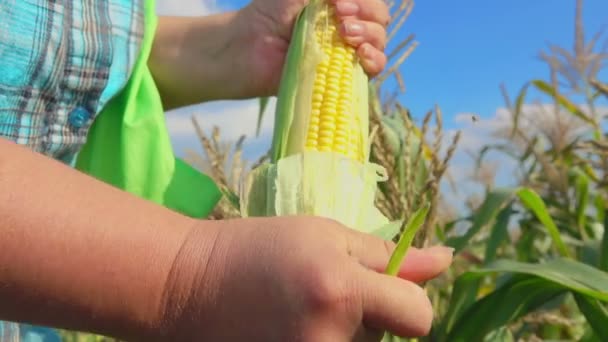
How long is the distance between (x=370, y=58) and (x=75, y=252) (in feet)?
2.65

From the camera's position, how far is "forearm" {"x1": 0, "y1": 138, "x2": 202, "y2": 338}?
748 mm

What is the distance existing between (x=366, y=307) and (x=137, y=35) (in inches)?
35.4

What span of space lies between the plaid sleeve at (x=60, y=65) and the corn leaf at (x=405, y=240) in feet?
2.33

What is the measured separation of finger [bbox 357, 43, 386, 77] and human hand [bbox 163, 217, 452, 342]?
2.12 ft

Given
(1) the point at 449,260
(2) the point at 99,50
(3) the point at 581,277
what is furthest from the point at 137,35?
(3) the point at 581,277

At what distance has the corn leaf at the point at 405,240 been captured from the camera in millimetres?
780

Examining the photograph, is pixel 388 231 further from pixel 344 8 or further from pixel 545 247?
pixel 545 247

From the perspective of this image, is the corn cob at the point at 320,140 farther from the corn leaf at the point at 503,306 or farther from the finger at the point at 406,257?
the corn leaf at the point at 503,306

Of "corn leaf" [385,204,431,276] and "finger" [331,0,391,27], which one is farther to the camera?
"finger" [331,0,391,27]

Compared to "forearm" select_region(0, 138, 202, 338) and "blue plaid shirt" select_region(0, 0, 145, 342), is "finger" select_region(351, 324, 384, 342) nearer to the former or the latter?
"forearm" select_region(0, 138, 202, 338)

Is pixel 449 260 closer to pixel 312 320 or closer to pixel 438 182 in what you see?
pixel 312 320

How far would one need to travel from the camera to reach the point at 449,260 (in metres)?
0.88

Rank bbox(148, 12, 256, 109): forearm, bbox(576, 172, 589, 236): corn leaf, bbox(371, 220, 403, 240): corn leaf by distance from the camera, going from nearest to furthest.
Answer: bbox(371, 220, 403, 240): corn leaf < bbox(148, 12, 256, 109): forearm < bbox(576, 172, 589, 236): corn leaf

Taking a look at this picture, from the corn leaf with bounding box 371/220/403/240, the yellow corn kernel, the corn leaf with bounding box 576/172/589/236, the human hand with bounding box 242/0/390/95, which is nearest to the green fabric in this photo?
the human hand with bounding box 242/0/390/95
